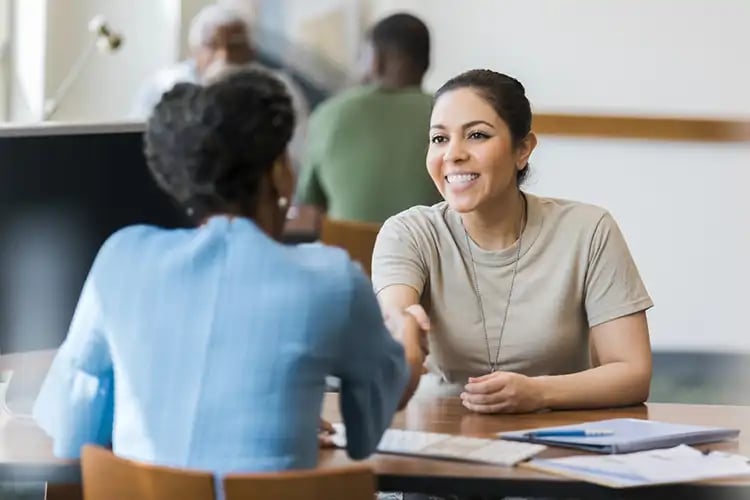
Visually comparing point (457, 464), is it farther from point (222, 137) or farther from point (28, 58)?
point (28, 58)

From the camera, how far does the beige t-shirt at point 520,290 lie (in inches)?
100

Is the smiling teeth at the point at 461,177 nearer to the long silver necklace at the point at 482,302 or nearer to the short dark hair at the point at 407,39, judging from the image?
the long silver necklace at the point at 482,302

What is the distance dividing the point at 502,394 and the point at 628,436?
27 cm

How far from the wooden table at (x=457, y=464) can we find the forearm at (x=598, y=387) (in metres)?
0.02

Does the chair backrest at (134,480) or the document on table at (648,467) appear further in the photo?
the document on table at (648,467)

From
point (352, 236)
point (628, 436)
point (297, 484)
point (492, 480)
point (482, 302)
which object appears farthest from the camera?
point (352, 236)

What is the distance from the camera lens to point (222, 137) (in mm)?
1795

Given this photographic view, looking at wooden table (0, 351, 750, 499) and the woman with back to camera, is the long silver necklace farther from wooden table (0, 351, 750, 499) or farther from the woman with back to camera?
the woman with back to camera

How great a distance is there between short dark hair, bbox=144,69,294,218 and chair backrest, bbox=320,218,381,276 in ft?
5.28

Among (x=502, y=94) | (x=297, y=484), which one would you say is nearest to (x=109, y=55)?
(x=502, y=94)

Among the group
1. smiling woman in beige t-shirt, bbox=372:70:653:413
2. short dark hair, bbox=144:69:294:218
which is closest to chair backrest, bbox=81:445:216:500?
short dark hair, bbox=144:69:294:218

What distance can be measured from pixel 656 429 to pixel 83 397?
842 mm

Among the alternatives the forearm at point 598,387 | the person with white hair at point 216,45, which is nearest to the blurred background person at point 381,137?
the person with white hair at point 216,45

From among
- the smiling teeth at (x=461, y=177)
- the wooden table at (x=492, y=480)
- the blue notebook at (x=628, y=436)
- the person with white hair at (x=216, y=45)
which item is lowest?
the wooden table at (x=492, y=480)
